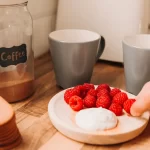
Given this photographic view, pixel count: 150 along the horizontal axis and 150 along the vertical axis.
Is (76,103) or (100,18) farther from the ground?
(100,18)

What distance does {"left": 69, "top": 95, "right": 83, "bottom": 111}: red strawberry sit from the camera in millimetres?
493

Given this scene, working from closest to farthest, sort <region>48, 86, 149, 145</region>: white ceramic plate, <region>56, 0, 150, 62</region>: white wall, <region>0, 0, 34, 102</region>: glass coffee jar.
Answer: <region>48, 86, 149, 145</region>: white ceramic plate → <region>0, 0, 34, 102</region>: glass coffee jar → <region>56, 0, 150, 62</region>: white wall

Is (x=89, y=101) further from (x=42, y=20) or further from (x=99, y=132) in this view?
(x=42, y=20)

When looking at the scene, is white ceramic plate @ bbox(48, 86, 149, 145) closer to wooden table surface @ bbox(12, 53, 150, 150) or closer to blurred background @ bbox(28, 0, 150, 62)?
wooden table surface @ bbox(12, 53, 150, 150)

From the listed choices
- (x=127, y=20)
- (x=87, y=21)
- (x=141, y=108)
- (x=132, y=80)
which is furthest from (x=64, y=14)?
(x=141, y=108)

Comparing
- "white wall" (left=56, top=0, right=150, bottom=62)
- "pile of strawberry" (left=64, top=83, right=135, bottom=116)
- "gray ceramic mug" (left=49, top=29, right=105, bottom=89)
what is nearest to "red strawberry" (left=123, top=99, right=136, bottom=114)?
"pile of strawberry" (left=64, top=83, right=135, bottom=116)

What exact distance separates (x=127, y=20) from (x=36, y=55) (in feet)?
0.84

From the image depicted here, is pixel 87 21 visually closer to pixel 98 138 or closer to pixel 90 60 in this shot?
pixel 90 60

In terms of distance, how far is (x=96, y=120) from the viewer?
440mm

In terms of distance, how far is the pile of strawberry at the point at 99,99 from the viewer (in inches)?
19.1

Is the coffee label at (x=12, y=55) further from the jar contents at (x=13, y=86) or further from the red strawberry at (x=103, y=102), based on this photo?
the red strawberry at (x=103, y=102)

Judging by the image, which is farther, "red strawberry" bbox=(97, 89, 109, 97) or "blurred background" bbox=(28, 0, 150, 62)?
"blurred background" bbox=(28, 0, 150, 62)

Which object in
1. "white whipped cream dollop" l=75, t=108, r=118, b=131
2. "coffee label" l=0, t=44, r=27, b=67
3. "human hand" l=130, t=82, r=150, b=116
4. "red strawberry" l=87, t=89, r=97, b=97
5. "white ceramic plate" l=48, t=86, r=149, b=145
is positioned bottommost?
"white ceramic plate" l=48, t=86, r=149, b=145

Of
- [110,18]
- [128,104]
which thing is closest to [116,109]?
[128,104]
